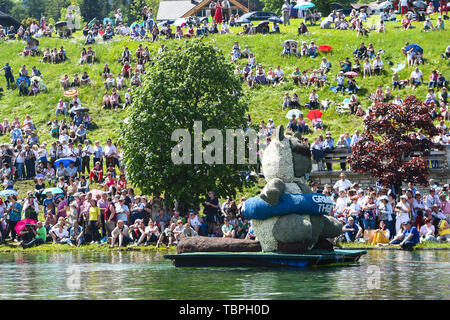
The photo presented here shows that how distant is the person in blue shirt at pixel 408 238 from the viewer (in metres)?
25.8

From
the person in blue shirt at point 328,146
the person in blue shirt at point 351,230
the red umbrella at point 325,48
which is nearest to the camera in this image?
the person in blue shirt at point 351,230

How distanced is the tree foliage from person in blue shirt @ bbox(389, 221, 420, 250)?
549cm

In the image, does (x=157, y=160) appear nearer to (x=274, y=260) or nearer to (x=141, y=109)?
(x=141, y=109)

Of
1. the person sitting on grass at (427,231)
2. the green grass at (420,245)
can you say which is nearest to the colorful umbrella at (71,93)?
the green grass at (420,245)

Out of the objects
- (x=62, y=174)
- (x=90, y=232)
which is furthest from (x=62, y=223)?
(x=62, y=174)

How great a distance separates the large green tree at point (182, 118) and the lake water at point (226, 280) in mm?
7207

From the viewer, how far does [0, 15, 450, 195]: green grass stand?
155ft

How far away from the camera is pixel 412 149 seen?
32125mm

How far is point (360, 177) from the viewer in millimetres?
34906

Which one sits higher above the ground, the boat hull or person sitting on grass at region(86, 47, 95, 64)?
person sitting on grass at region(86, 47, 95, 64)

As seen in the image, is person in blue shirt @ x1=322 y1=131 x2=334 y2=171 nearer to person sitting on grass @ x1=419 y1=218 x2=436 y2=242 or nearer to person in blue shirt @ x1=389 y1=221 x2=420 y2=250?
person sitting on grass @ x1=419 y1=218 x2=436 y2=242

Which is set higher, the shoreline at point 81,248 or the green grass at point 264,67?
the green grass at point 264,67

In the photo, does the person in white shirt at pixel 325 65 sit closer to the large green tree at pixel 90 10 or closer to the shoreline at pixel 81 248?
the shoreline at pixel 81 248

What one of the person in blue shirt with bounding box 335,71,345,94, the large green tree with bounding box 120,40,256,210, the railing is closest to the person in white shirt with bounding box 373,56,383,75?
the person in blue shirt with bounding box 335,71,345,94
